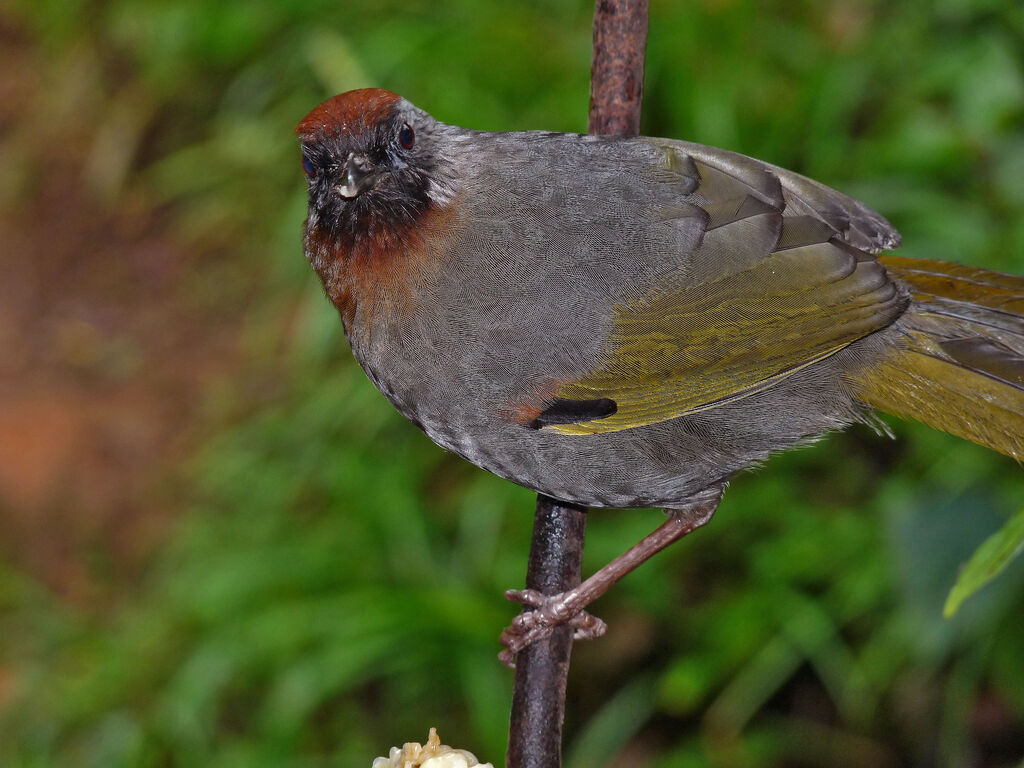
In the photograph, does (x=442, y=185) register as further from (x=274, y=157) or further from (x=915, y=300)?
(x=274, y=157)

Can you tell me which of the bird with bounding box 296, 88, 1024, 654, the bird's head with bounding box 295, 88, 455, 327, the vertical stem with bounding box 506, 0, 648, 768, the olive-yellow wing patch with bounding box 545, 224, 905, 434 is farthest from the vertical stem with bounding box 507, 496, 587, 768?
the bird's head with bounding box 295, 88, 455, 327

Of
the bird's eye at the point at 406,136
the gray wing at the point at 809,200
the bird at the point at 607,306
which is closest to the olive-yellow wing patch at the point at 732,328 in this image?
the bird at the point at 607,306

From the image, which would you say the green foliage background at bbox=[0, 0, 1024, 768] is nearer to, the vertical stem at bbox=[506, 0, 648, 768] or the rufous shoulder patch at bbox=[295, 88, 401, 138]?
the vertical stem at bbox=[506, 0, 648, 768]

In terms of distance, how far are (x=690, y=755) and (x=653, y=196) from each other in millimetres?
1940

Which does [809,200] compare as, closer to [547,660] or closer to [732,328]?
[732,328]

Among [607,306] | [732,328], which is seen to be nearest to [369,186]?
[607,306]

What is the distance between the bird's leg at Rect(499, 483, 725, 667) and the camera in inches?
108

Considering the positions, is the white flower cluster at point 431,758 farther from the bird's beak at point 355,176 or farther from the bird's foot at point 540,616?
the bird's beak at point 355,176

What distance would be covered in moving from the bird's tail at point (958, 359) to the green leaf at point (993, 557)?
763 millimetres

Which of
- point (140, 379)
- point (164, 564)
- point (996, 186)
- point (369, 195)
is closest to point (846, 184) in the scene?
point (996, 186)

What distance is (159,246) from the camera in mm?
6203

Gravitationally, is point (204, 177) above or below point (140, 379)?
above

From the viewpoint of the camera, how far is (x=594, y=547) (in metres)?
3.97

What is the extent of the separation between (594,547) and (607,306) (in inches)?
62.6
